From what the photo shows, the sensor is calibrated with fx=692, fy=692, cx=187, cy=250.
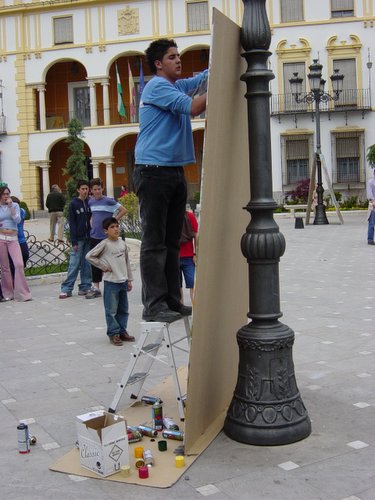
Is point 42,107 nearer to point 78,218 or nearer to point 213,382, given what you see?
point 78,218

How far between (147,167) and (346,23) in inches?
1262

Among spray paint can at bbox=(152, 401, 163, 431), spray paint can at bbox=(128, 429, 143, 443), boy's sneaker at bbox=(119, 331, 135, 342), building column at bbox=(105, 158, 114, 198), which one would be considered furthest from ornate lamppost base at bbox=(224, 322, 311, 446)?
building column at bbox=(105, 158, 114, 198)

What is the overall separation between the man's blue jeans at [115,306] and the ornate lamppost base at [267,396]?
307 cm

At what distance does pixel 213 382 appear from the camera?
4375mm

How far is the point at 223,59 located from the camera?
3.92m

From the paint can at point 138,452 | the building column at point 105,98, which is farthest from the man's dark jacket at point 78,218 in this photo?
the building column at point 105,98

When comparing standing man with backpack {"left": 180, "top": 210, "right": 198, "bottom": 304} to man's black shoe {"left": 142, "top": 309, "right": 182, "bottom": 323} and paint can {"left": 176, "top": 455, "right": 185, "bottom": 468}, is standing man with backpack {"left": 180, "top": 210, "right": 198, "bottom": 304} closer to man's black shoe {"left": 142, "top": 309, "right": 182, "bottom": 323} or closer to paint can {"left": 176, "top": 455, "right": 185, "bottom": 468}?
man's black shoe {"left": 142, "top": 309, "right": 182, "bottom": 323}

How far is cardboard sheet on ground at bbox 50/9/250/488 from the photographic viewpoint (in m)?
3.81

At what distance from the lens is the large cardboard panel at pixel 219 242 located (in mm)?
3834

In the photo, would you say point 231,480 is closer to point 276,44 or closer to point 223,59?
point 223,59

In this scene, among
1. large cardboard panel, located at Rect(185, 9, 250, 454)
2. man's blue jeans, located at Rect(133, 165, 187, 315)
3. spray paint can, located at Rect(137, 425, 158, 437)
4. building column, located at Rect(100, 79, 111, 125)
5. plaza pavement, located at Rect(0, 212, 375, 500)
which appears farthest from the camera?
building column, located at Rect(100, 79, 111, 125)

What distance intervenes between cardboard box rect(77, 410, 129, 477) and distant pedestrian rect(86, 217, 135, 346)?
10.7 feet

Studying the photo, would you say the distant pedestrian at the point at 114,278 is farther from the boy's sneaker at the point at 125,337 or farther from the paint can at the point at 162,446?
the paint can at the point at 162,446

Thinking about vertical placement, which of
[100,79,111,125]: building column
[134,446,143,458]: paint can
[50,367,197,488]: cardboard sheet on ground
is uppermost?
[100,79,111,125]: building column
